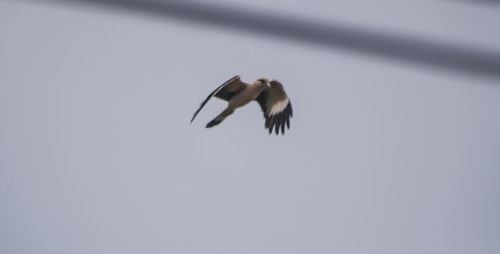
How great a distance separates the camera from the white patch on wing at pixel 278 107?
783 centimetres

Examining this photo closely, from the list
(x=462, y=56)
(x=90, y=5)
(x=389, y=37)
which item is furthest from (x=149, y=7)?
(x=462, y=56)

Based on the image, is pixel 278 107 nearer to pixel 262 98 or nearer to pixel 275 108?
pixel 275 108

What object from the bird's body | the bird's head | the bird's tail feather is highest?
the bird's head

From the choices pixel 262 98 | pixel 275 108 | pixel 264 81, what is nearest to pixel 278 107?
pixel 275 108

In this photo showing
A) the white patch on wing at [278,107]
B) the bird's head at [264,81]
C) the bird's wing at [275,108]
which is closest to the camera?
the bird's head at [264,81]

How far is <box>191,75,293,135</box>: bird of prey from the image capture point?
23.6 ft

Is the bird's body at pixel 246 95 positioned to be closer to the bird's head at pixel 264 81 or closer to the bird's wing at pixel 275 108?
the bird's head at pixel 264 81

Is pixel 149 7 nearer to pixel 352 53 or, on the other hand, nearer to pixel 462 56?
pixel 352 53

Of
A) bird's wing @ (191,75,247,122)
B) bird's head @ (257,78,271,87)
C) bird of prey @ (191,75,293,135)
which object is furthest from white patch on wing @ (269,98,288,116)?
bird's wing @ (191,75,247,122)

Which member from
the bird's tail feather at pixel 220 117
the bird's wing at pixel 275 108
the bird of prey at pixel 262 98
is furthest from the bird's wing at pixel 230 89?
the bird's wing at pixel 275 108

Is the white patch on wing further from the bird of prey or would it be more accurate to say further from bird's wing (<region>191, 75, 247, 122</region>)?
bird's wing (<region>191, 75, 247, 122</region>)

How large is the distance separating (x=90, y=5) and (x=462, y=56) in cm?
86

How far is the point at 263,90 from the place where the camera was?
7645 mm

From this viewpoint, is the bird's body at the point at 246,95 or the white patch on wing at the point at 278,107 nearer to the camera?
the bird's body at the point at 246,95
